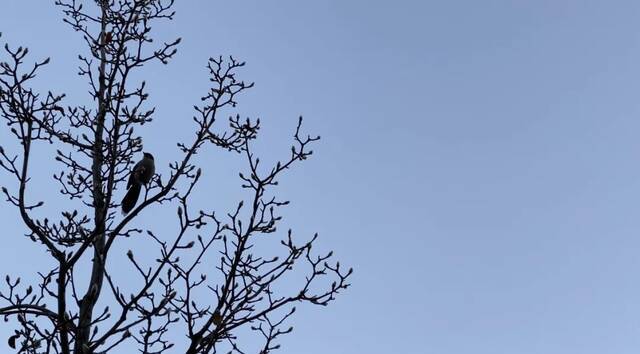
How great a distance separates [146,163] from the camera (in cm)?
770

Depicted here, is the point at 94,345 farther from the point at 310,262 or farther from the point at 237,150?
the point at 237,150

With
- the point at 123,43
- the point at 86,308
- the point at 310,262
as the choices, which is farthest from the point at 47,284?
the point at 123,43

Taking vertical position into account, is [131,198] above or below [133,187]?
below

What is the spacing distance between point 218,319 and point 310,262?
1.06 metres

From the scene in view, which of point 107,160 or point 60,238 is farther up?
point 107,160

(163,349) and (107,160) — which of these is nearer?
(163,349)

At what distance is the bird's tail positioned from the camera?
24.9 ft

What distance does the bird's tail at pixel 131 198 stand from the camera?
24.9 ft

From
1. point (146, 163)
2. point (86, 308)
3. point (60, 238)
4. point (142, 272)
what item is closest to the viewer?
point (142, 272)

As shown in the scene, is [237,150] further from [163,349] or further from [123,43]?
[163,349]

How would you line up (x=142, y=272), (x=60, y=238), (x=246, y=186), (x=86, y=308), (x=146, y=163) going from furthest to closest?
(x=146, y=163), (x=60, y=238), (x=246, y=186), (x=86, y=308), (x=142, y=272)

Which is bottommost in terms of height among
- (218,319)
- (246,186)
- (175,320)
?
(218,319)

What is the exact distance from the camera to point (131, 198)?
25.0ft

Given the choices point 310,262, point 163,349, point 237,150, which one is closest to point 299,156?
point 310,262
